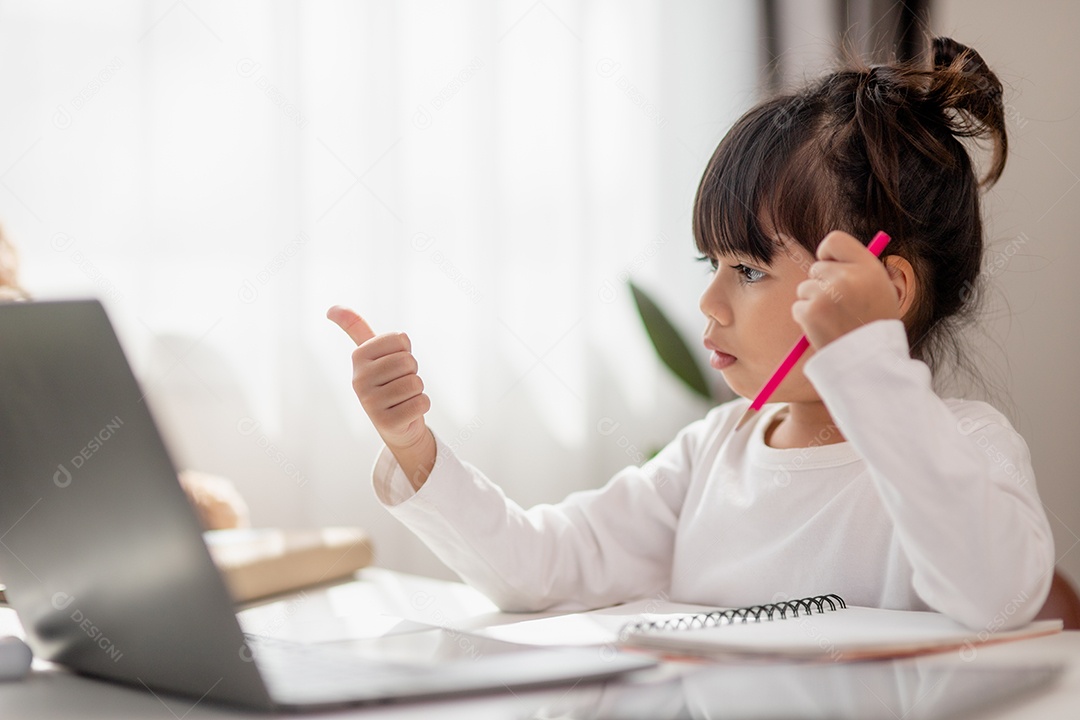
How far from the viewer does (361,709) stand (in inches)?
17.1

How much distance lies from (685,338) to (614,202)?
468 millimetres

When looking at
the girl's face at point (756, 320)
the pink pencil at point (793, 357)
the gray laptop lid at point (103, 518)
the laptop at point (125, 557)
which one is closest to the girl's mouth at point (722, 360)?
the girl's face at point (756, 320)

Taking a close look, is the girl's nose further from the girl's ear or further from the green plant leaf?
the green plant leaf

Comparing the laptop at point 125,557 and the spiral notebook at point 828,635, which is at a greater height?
the laptop at point 125,557

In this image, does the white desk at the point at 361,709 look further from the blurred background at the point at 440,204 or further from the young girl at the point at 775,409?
the blurred background at the point at 440,204

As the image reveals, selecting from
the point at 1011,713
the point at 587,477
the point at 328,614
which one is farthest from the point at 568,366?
the point at 1011,713

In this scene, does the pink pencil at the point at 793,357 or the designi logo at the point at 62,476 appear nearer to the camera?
the designi logo at the point at 62,476

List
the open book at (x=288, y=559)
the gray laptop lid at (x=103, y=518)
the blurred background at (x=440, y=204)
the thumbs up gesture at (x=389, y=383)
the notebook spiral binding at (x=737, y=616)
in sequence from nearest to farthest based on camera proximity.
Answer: the gray laptop lid at (x=103, y=518)
the notebook spiral binding at (x=737, y=616)
the thumbs up gesture at (x=389, y=383)
the open book at (x=288, y=559)
the blurred background at (x=440, y=204)

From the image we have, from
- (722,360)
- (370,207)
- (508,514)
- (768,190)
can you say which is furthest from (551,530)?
(370,207)

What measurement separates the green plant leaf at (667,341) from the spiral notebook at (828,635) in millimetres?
1010

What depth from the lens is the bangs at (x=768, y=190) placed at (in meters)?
0.83

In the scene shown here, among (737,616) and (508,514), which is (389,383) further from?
(737,616)

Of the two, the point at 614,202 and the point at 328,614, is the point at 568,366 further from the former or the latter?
the point at 328,614

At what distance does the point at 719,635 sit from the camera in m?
0.53
